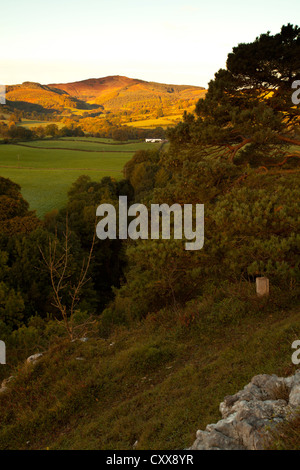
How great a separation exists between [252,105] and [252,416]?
43.2 feet

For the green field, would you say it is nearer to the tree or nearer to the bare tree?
the bare tree

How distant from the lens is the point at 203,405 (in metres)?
6.39

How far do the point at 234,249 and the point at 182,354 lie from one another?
13.6 feet

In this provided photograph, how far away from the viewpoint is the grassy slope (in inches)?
246

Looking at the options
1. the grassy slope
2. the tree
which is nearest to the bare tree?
the grassy slope

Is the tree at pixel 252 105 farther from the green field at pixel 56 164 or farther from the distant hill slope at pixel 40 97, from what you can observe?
the distant hill slope at pixel 40 97

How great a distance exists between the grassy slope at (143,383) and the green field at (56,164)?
131 feet

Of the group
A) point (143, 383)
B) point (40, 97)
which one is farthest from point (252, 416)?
point (40, 97)

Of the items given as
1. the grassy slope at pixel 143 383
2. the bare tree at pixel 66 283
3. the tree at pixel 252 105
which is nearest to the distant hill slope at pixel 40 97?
the bare tree at pixel 66 283

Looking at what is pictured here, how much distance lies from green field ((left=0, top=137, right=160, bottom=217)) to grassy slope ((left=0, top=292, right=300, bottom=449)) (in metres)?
39.8

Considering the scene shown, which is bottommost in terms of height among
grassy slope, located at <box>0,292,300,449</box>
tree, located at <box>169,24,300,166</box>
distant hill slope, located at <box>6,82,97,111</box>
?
grassy slope, located at <box>0,292,300,449</box>

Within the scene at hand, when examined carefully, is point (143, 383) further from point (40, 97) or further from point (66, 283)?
point (40, 97)

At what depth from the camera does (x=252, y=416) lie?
15.8ft

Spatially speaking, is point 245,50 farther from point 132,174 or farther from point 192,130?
point 132,174
